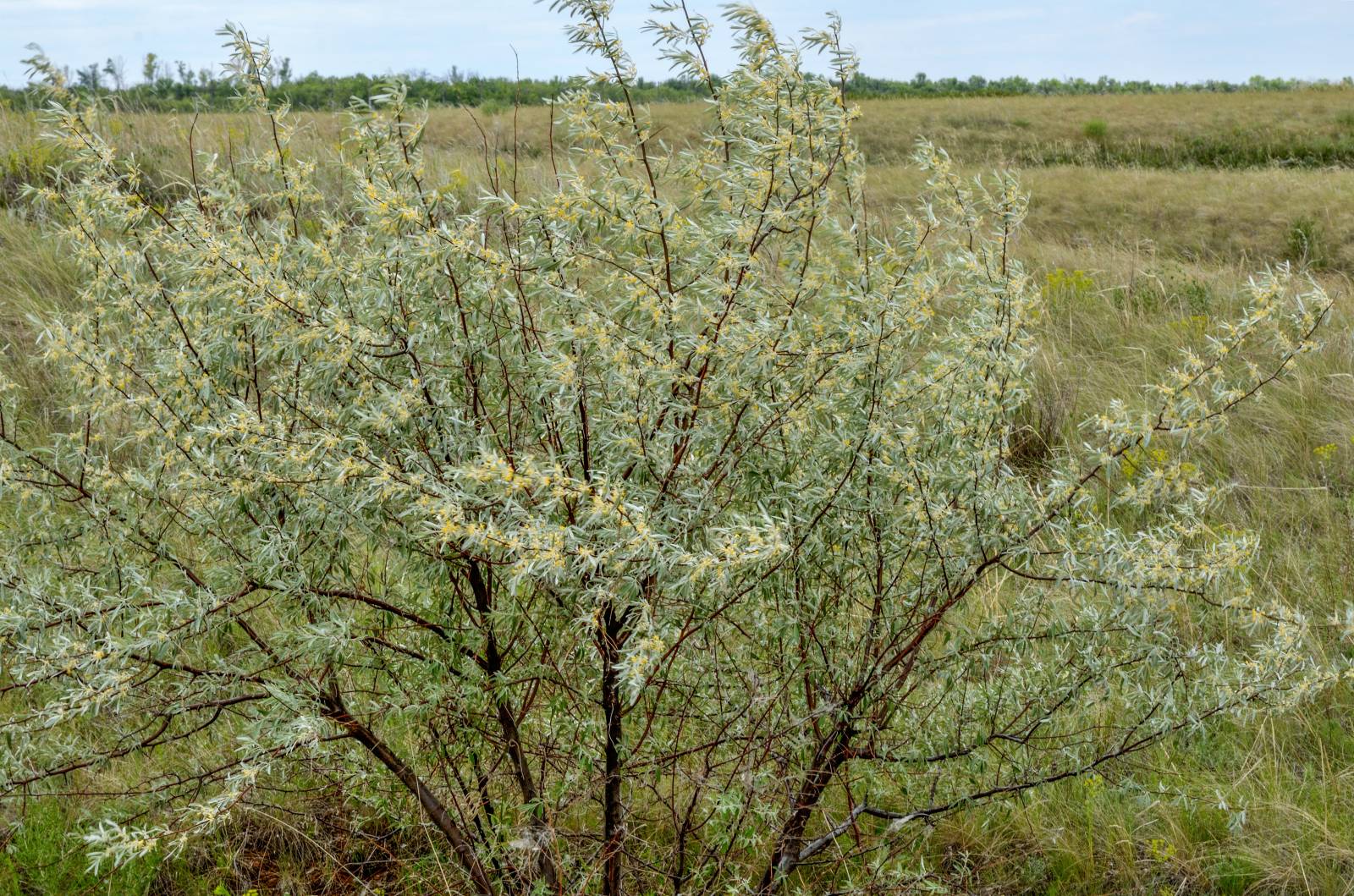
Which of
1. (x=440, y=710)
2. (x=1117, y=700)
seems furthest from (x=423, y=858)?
(x=1117, y=700)

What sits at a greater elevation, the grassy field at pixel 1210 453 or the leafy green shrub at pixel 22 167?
the leafy green shrub at pixel 22 167

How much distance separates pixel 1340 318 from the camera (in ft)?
26.3

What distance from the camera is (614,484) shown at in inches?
95.5

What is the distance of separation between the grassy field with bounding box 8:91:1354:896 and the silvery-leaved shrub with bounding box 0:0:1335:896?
419mm

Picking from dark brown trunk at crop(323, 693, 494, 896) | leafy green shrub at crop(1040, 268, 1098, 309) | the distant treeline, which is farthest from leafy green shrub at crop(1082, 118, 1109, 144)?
dark brown trunk at crop(323, 693, 494, 896)

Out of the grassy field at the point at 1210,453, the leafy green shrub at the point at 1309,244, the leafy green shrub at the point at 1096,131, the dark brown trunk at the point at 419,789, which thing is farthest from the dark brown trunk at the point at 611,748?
the leafy green shrub at the point at 1096,131

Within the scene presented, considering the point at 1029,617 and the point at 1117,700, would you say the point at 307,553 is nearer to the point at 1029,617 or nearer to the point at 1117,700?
the point at 1029,617

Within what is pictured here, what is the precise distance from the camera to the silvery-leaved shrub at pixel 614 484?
247cm

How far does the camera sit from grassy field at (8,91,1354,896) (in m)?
3.37

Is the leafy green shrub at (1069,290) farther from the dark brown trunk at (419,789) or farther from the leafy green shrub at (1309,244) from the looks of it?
the dark brown trunk at (419,789)

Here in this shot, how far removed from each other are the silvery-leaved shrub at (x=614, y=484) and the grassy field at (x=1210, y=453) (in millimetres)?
419

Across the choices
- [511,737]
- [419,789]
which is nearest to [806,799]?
[511,737]

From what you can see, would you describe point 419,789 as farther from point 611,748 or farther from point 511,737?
point 611,748

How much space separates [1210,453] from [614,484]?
4920 mm
